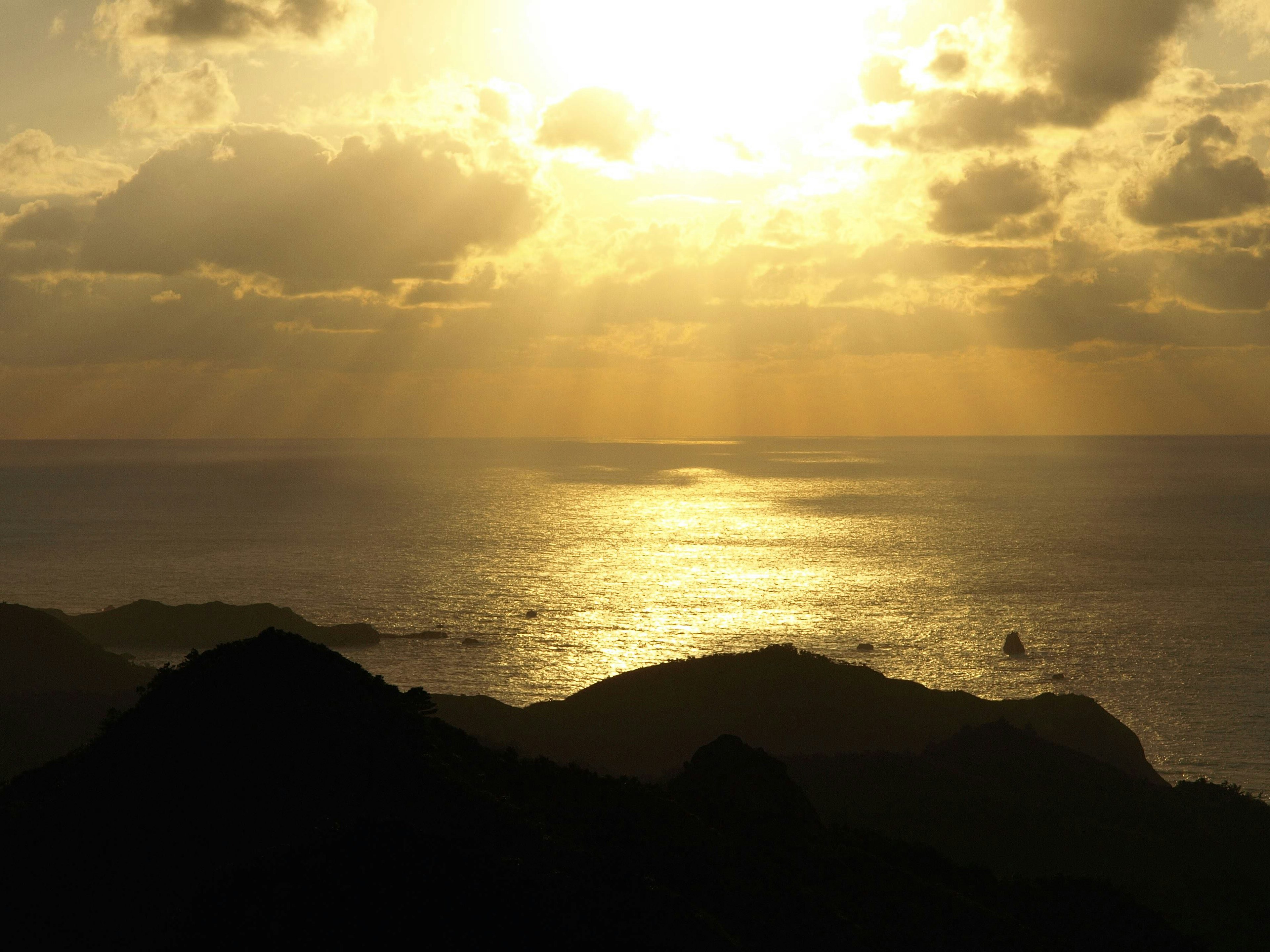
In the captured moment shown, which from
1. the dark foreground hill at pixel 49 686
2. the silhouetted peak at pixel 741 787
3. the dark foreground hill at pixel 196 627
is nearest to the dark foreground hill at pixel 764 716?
the silhouetted peak at pixel 741 787

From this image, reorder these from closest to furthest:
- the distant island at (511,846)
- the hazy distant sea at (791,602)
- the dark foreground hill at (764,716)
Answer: the distant island at (511,846) → the dark foreground hill at (764,716) → the hazy distant sea at (791,602)

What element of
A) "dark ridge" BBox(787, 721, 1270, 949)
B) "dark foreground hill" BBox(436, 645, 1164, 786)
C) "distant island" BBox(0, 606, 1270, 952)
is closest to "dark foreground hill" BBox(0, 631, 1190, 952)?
"distant island" BBox(0, 606, 1270, 952)

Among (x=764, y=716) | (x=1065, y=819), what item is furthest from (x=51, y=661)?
(x=1065, y=819)

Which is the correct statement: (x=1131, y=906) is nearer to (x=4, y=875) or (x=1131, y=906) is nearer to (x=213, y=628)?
(x=4, y=875)

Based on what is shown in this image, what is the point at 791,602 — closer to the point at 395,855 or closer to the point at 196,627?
the point at 196,627

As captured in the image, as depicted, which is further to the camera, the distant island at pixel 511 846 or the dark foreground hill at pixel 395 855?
the distant island at pixel 511 846

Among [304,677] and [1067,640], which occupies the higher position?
[304,677]

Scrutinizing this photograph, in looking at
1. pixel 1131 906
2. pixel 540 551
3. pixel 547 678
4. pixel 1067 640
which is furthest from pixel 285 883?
pixel 540 551

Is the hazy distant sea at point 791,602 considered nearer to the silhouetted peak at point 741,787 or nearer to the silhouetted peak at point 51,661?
the silhouetted peak at point 51,661
